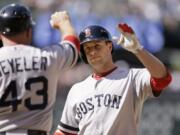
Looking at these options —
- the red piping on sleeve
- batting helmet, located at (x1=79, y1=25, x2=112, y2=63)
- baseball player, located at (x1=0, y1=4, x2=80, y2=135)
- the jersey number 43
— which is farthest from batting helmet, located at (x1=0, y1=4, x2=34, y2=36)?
the red piping on sleeve

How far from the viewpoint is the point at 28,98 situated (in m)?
4.38

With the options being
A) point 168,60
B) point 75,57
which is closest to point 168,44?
point 168,60

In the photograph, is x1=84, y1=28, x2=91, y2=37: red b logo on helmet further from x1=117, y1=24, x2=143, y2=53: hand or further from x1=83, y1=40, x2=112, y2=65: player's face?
x1=117, y1=24, x2=143, y2=53: hand

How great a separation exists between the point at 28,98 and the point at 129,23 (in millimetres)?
6782

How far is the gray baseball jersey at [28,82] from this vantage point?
14.3 feet

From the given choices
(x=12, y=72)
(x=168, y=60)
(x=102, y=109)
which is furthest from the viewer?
(x=168, y=60)

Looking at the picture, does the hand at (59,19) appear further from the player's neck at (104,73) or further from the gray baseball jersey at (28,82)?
the player's neck at (104,73)

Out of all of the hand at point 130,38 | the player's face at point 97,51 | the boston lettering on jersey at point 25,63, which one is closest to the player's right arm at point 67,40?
the boston lettering on jersey at point 25,63

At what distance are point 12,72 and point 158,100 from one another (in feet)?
18.8

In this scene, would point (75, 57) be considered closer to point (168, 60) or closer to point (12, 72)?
point (12, 72)

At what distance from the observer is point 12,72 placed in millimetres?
4348

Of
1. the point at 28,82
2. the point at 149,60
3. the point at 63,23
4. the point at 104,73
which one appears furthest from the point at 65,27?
the point at 104,73

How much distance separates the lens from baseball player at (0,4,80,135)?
14.3ft

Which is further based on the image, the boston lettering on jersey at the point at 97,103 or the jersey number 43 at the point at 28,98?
Answer: the boston lettering on jersey at the point at 97,103
